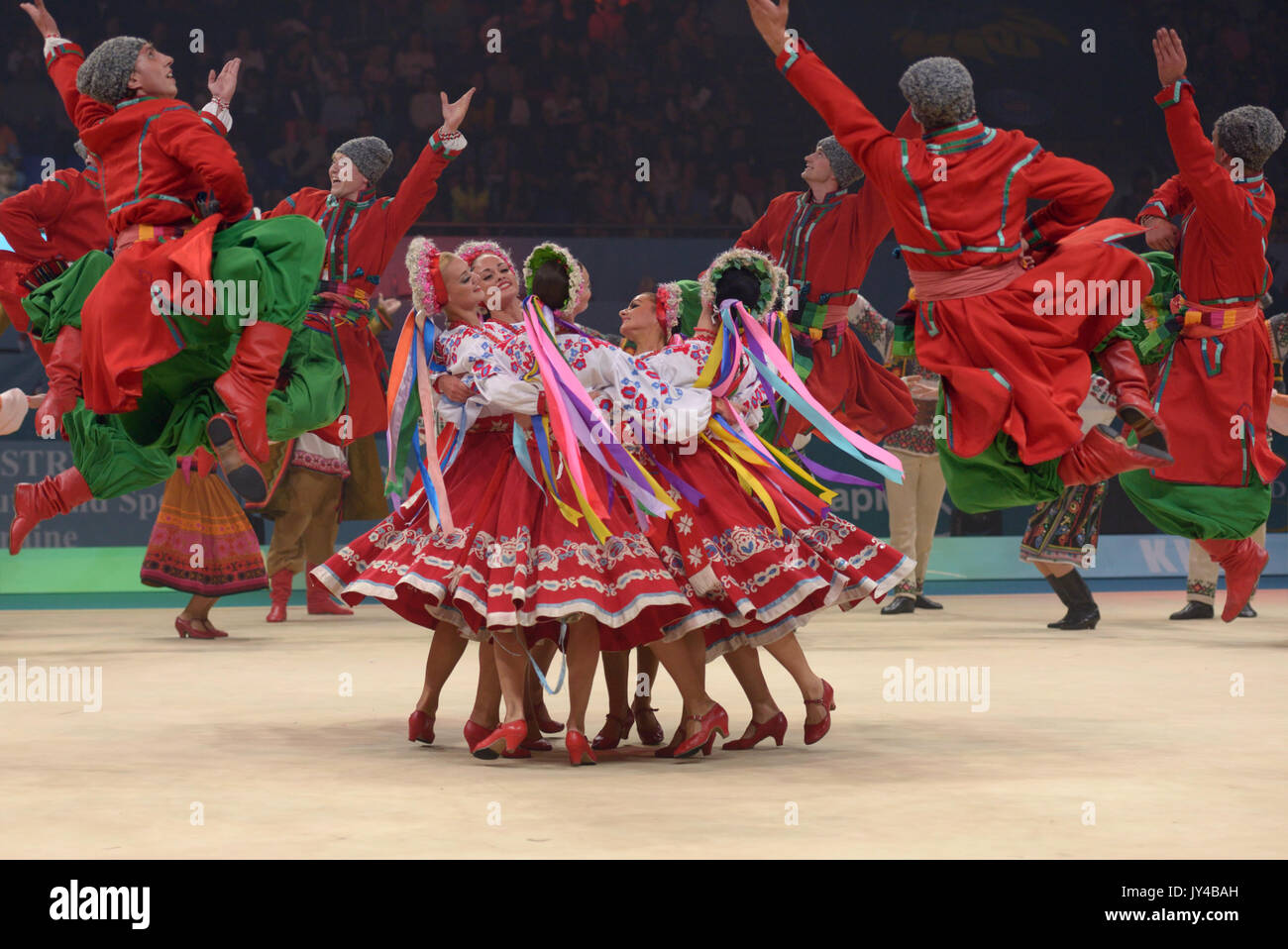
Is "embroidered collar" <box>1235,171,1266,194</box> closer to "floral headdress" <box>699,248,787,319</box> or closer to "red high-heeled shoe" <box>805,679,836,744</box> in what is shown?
"floral headdress" <box>699,248,787,319</box>

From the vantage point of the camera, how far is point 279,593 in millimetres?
7859

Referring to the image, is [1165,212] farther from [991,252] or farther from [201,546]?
[201,546]

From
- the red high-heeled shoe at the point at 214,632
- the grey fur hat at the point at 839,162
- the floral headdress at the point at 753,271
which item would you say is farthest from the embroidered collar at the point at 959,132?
the red high-heeled shoe at the point at 214,632

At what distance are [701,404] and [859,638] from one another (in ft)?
9.32

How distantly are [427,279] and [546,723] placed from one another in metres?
1.29

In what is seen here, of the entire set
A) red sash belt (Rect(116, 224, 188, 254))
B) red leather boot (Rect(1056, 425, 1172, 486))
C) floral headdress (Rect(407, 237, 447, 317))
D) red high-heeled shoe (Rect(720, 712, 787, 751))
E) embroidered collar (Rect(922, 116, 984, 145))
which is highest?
embroidered collar (Rect(922, 116, 984, 145))

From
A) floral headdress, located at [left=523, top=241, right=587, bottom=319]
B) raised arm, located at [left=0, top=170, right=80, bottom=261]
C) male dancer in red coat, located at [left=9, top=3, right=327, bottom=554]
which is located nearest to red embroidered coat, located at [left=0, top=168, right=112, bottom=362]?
raised arm, located at [left=0, top=170, right=80, bottom=261]

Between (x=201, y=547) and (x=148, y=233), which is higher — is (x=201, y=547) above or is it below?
below

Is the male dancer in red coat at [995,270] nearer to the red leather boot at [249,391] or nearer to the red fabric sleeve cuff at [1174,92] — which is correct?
the red fabric sleeve cuff at [1174,92]

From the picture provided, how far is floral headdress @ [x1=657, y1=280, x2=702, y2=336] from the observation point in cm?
454

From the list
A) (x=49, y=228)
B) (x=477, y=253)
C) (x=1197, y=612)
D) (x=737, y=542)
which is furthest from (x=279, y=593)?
(x=1197, y=612)

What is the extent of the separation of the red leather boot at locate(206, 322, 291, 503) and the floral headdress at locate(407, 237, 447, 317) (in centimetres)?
37

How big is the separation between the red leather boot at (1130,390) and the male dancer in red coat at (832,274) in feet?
8.58

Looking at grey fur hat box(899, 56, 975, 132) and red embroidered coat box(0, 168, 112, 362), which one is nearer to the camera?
grey fur hat box(899, 56, 975, 132)
